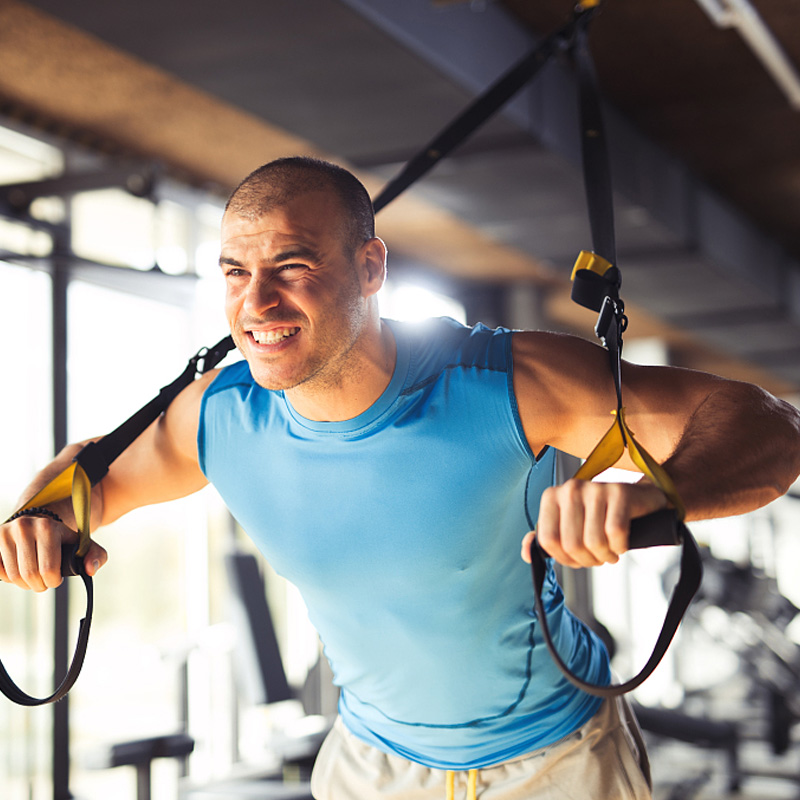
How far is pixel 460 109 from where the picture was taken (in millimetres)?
3059

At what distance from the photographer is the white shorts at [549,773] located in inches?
58.1

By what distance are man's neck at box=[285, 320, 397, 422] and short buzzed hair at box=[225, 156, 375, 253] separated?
16 centimetres

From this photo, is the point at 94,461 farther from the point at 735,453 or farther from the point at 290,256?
the point at 735,453

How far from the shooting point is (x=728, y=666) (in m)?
9.21

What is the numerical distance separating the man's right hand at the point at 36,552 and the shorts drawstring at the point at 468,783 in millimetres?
656

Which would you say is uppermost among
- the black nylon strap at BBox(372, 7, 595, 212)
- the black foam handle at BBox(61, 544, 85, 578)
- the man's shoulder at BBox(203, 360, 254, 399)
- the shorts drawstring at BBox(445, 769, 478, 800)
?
the black nylon strap at BBox(372, 7, 595, 212)

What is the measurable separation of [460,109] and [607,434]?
224 centimetres

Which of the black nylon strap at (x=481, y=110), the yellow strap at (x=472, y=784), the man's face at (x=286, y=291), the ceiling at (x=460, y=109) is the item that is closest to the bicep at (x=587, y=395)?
the man's face at (x=286, y=291)

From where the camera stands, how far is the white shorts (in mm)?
1477

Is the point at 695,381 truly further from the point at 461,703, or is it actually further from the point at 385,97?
the point at 385,97

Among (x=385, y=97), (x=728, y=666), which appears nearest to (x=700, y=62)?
(x=385, y=97)

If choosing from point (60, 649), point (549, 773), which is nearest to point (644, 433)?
point (549, 773)

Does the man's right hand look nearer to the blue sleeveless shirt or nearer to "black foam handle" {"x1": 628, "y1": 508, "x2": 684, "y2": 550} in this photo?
the blue sleeveless shirt

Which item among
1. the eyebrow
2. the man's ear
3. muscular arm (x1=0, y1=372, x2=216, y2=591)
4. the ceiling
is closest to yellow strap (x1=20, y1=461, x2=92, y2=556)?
muscular arm (x1=0, y1=372, x2=216, y2=591)
